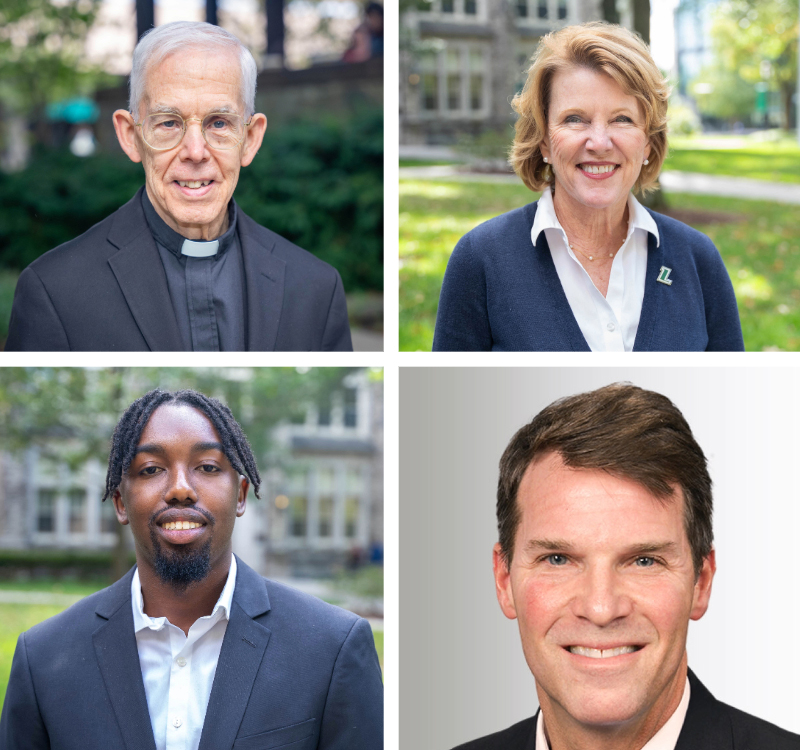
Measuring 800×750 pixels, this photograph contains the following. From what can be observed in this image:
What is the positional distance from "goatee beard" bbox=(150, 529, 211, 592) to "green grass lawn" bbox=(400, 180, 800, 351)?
6.43ft

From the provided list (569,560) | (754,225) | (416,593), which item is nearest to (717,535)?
(569,560)

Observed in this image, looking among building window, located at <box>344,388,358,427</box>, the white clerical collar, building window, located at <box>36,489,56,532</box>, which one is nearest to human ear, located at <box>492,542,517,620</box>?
the white clerical collar

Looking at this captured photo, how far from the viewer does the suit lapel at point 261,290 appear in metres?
2.11

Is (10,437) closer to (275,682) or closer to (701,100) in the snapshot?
(275,682)

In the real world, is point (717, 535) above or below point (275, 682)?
above

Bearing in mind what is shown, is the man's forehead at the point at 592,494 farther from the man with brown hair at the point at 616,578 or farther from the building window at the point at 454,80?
the building window at the point at 454,80

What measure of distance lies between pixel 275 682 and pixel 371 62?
5465 millimetres

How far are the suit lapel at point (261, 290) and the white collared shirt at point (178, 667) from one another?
59 cm

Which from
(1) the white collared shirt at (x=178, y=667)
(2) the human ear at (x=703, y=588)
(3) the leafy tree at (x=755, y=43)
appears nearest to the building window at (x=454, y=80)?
(3) the leafy tree at (x=755, y=43)

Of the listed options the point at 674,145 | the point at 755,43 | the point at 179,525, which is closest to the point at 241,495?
the point at 179,525

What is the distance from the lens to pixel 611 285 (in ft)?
6.78

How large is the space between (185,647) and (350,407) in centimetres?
377

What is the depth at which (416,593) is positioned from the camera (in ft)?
7.11

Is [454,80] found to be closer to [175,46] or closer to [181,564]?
[175,46]
